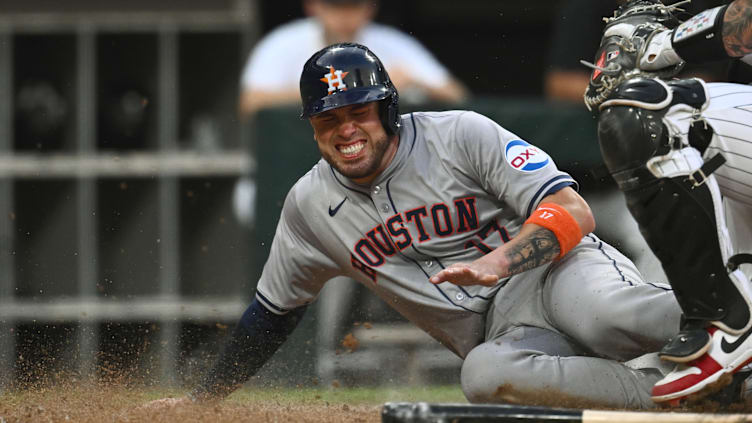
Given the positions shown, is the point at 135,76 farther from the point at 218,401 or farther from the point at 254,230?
the point at 218,401

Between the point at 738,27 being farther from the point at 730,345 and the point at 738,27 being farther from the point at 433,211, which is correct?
the point at 433,211

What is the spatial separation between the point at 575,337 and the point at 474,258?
43 cm

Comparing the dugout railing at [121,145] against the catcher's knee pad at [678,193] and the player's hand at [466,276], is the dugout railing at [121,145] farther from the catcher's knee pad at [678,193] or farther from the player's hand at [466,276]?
the catcher's knee pad at [678,193]

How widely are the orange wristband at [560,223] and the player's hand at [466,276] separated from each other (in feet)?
0.99

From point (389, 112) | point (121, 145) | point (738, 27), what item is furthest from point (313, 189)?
point (121, 145)

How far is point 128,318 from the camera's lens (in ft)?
23.6

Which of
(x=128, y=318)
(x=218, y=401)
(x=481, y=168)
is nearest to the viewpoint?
(x=481, y=168)

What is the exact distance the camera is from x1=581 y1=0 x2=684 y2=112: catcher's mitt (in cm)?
332

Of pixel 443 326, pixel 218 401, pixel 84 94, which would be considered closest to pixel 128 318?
pixel 84 94

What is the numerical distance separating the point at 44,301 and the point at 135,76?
5.91ft

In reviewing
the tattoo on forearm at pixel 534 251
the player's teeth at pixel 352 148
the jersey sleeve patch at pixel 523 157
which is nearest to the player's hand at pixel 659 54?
the jersey sleeve patch at pixel 523 157

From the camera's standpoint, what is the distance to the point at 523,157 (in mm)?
3590

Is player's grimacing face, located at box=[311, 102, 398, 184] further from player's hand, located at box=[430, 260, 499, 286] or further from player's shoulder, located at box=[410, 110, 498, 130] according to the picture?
player's hand, located at box=[430, 260, 499, 286]

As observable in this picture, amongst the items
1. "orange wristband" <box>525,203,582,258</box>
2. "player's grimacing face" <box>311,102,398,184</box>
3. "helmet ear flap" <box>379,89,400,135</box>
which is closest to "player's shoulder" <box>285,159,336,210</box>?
"player's grimacing face" <box>311,102,398,184</box>
